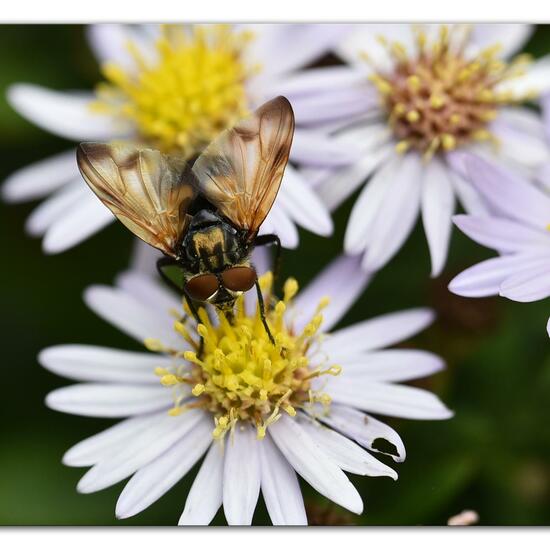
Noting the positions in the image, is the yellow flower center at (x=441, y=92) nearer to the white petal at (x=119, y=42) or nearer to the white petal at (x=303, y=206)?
the white petal at (x=303, y=206)

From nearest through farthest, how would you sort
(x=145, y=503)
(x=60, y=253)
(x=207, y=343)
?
(x=145, y=503) → (x=207, y=343) → (x=60, y=253)

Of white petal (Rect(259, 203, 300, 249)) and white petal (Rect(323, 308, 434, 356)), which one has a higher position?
white petal (Rect(259, 203, 300, 249))

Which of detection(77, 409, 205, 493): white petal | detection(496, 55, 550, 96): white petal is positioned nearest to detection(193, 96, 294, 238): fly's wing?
detection(77, 409, 205, 493): white petal

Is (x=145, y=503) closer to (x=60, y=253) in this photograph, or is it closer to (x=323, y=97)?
(x=60, y=253)

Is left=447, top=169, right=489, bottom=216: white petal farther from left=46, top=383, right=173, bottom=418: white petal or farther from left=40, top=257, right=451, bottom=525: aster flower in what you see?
left=46, top=383, right=173, bottom=418: white petal

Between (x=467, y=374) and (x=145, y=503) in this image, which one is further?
(x=467, y=374)

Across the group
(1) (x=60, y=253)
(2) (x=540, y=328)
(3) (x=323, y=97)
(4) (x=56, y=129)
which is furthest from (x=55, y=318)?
(2) (x=540, y=328)

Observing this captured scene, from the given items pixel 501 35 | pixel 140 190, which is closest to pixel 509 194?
pixel 501 35

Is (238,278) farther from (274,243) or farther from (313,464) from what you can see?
(313,464)
